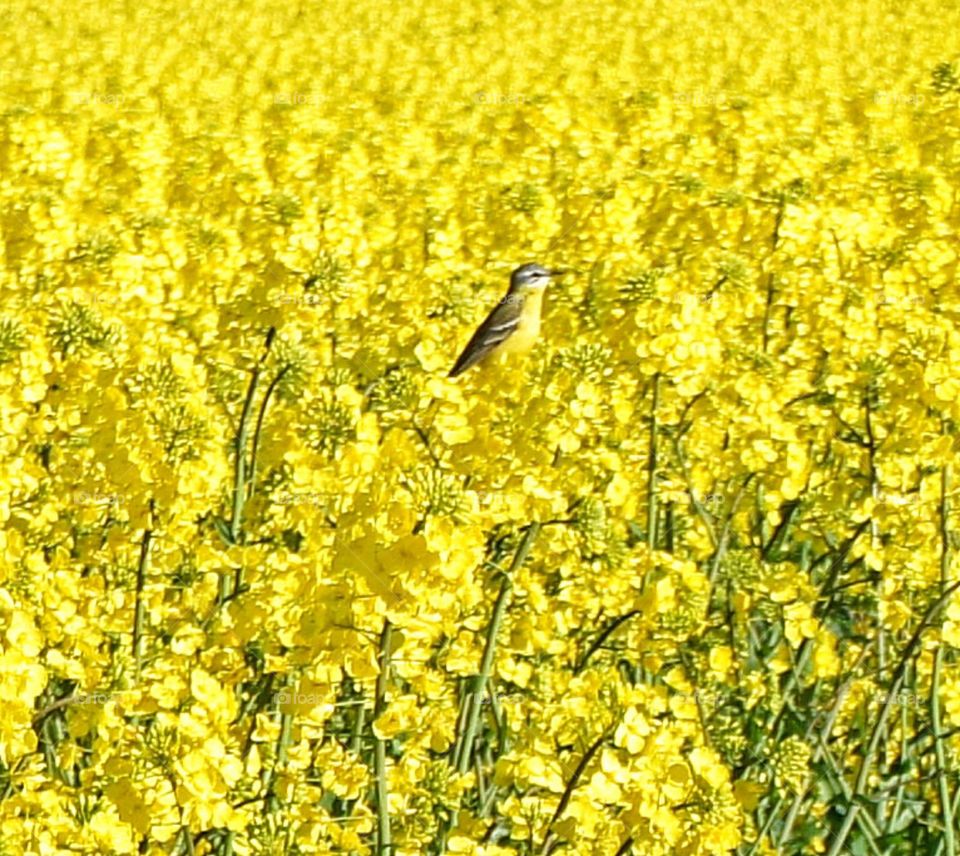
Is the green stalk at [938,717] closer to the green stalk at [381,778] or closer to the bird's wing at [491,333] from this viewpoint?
the green stalk at [381,778]

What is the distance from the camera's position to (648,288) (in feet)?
16.2

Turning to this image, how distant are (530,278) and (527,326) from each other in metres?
0.26

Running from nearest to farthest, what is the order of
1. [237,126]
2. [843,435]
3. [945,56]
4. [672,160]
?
[843,435] → [672,160] → [237,126] → [945,56]

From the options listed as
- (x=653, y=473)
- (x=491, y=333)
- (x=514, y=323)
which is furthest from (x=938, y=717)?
(x=514, y=323)

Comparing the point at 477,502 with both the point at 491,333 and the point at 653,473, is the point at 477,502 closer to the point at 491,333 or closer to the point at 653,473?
the point at 653,473

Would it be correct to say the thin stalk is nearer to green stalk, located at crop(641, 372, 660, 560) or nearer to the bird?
the bird

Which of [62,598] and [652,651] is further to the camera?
[652,651]

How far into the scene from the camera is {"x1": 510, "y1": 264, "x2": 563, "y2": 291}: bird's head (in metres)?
6.39

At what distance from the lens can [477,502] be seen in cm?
359


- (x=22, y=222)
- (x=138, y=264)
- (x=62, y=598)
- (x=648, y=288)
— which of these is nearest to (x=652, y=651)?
(x=648, y=288)

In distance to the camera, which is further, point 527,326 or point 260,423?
point 527,326

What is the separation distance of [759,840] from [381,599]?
118cm

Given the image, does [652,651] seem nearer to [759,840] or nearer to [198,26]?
[759,840]

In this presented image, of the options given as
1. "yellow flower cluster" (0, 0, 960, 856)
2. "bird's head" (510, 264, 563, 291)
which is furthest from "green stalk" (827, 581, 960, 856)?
"bird's head" (510, 264, 563, 291)
